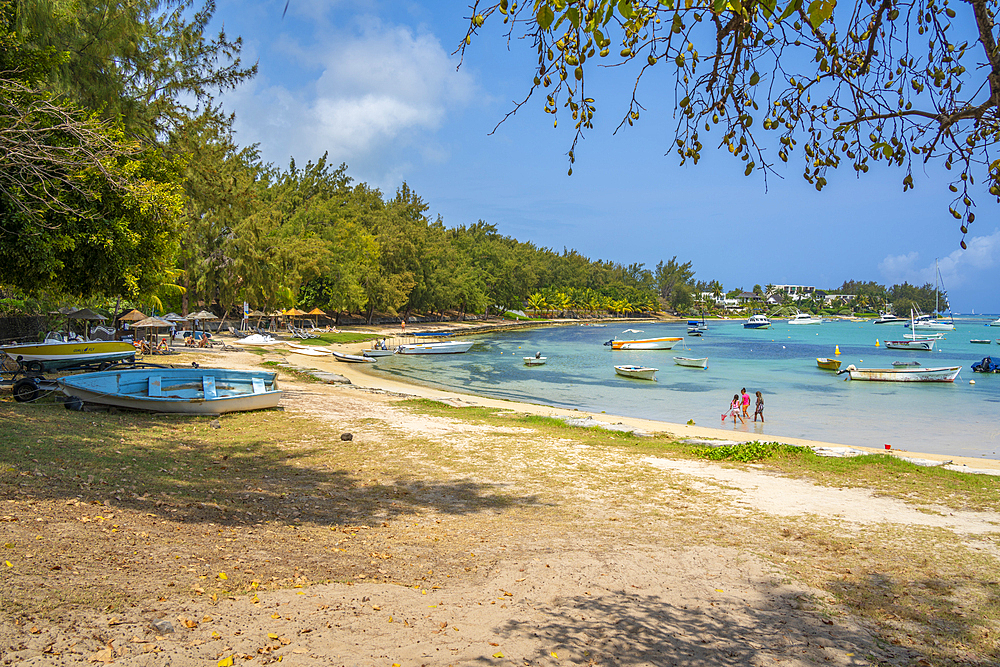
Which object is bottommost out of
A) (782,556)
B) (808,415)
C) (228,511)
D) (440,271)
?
(808,415)

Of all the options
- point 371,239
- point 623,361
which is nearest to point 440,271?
point 371,239

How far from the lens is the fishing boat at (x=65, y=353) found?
18292 mm

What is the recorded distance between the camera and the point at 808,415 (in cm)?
2603

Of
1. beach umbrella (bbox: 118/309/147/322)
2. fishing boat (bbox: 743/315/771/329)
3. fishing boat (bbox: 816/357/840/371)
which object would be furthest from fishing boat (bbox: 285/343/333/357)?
fishing boat (bbox: 743/315/771/329)

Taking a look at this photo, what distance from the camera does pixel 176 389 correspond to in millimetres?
16234

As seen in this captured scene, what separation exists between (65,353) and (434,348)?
114 ft

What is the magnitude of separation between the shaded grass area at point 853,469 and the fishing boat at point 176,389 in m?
7.77

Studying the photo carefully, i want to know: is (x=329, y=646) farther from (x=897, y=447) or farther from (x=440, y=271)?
(x=440, y=271)

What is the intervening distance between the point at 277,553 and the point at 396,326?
72.6 m

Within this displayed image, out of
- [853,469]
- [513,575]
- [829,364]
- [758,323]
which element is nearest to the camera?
[513,575]

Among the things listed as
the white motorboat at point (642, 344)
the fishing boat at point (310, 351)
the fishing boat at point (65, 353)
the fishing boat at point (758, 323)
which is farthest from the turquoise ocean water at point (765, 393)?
the fishing boat at point (758, 323)

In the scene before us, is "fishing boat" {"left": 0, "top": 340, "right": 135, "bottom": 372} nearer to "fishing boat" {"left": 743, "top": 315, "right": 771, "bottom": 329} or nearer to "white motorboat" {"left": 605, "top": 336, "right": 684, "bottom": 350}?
"white motorboat" {"left": 605, "top": 336, "right": 684, "bottom": 350}

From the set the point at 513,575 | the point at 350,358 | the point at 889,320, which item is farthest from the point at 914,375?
the point at 889,320

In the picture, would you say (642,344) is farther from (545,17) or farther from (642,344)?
(545,17)
